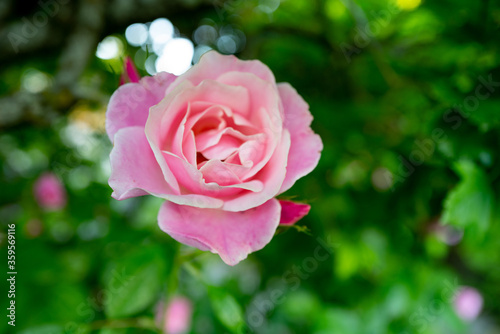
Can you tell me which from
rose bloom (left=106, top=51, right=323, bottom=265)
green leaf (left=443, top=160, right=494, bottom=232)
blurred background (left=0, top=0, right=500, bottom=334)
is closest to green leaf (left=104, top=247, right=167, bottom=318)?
blurred background (left=0, top=0, right=500, bottom=334)

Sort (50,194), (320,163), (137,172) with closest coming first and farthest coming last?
(137,172)
(320,163)
(50,194)

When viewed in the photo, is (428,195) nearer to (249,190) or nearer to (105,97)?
(249,190)

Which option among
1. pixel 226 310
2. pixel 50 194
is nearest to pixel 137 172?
pixel 226 310

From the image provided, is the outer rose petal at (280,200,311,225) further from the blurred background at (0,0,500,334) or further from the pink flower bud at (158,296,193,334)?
the pink flower bud at (158,296,193,334)

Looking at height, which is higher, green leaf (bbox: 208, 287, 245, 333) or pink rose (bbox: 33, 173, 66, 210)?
green leaf (bbox: 208, 287, 245, 333)

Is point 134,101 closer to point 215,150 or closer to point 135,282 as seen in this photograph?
point 215,150

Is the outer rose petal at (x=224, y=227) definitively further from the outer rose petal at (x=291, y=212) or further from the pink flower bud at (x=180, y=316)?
the pink flower bud at (x=180, y=316)

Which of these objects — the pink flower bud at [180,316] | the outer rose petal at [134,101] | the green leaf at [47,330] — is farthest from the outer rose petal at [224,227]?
the pink flower bud at [180,316]

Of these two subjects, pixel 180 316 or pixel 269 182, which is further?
pixel 180 316
